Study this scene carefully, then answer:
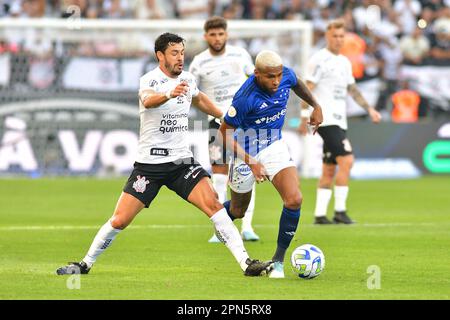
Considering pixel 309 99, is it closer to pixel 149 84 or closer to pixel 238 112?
pixel 238 112

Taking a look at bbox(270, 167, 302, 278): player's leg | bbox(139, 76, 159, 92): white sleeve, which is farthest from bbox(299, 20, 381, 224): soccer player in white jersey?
bbox(139, 76, 159, 92): white sleeve

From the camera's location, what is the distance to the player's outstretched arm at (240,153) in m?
10.9

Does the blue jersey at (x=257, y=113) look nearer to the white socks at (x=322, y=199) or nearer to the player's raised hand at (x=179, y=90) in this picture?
the player's raised hand at (x=179, y=90)

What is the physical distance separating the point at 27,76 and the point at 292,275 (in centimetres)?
1581

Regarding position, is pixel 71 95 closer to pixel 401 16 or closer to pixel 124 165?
pixel 124 165

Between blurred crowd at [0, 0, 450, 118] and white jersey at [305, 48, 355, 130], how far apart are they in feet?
33.2

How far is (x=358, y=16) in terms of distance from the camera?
96.9 ft

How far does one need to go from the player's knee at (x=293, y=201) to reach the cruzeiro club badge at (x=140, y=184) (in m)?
1.41

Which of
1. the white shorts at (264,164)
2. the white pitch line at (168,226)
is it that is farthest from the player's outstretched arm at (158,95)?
the white pitch line at (168,226)

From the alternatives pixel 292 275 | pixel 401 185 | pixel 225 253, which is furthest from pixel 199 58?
pixel 401 185

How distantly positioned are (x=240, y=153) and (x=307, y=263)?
1333 mm

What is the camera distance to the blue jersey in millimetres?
11211

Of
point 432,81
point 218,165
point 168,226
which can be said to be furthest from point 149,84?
point 432,81
